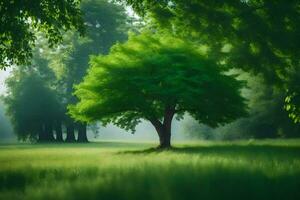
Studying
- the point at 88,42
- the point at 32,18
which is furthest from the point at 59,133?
the point at 32,18

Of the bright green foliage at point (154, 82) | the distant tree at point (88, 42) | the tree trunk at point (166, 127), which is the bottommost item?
the tree trunk at point (166, 127)

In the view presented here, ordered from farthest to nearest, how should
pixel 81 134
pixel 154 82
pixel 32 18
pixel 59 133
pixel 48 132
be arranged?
pixel 48 132
pixel 59 133
pixel 81 134
pixel 154 82
pixel 32 18

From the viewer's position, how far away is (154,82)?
82.1 ft

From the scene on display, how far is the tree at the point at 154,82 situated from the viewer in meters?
24.5

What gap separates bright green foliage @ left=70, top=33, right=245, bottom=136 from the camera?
24.5 m

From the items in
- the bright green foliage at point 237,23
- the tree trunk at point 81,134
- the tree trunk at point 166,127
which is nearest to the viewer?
the bright green foliage at point 237,23

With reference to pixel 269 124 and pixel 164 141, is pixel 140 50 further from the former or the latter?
pixel 269 124

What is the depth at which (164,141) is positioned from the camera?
93.0ft

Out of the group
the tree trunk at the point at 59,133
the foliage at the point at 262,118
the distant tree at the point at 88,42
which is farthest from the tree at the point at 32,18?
the tree trunk at the point at 59,133

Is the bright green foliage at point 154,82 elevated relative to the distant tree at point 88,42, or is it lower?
lower

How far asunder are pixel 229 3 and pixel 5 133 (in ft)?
368

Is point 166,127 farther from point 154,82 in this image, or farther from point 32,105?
point 32,105

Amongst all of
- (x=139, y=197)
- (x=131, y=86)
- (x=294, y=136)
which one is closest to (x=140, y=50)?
(x=131, y=86)

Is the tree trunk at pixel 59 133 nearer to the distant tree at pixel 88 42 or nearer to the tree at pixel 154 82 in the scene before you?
the distant tree at pixel 88 42
